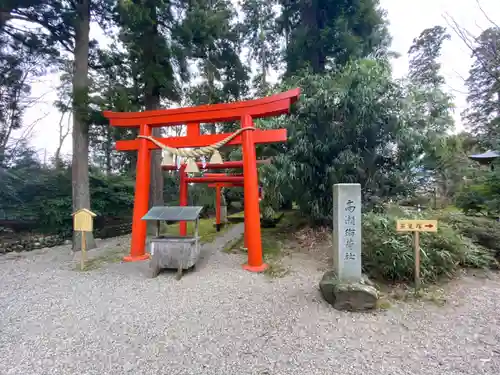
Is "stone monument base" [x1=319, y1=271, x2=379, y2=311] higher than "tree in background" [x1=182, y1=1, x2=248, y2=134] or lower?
lower

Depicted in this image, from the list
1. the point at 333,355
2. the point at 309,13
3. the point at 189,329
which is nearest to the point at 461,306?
the point at 333,355

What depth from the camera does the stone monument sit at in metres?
3.06

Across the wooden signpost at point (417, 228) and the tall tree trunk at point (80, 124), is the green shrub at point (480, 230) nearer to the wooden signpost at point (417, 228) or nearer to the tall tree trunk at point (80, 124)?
the wooden signpost at point (417, 228)

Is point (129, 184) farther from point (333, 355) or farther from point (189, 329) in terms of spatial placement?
point (333, 355)

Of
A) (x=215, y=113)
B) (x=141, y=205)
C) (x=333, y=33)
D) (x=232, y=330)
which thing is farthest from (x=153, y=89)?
(x=232, y=330)

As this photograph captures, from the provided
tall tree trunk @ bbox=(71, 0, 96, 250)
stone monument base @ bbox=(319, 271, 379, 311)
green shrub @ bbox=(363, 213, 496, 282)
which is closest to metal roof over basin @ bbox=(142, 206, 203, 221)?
stone monument base @ bbox=(319, 271, 379, 311)

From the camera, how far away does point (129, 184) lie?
949 centimetres

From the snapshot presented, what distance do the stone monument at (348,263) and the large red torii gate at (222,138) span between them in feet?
5.18

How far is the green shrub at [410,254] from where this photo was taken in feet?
12.3

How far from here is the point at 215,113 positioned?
196 inches

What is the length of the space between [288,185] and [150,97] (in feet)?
15.1

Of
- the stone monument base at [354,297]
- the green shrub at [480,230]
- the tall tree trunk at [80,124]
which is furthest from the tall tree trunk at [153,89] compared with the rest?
the green shrub at [480,230]

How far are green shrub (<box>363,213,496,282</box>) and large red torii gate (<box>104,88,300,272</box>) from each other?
1849 millimetres

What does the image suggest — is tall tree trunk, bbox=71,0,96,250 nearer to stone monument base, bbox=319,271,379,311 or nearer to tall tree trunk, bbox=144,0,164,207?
tall tree trunk, bbox=144,0,164,207
